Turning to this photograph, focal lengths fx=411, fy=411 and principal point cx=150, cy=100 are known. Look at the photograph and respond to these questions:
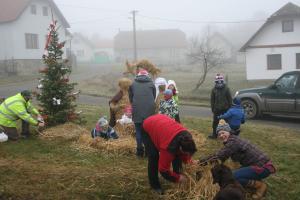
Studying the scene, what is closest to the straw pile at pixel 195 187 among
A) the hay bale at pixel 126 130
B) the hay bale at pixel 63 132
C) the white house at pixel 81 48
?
the hay bale at pixel 126 130

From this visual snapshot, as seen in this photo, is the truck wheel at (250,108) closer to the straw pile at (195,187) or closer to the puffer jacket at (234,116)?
the puffer jacket at (234,116)

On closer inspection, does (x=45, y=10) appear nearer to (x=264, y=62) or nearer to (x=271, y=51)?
(x=264, y=62)

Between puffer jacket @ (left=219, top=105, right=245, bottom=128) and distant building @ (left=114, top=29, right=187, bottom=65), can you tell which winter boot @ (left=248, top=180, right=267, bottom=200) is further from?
distant building @ (left=114, top=29, right=187, bottom=65)

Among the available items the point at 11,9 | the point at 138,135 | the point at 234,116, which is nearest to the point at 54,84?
the point at 138,135

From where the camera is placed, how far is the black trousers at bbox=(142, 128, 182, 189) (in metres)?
6.01

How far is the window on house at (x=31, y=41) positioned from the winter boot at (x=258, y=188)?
35469mm

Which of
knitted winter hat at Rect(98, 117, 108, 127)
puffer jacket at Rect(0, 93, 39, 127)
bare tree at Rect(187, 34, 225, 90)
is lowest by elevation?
knitted winter hat at Rect(98, 117, 108, 127)

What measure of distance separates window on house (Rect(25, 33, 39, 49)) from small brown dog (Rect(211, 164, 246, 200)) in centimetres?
3595

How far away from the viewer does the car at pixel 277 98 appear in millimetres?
14148

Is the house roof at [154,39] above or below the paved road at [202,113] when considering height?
above

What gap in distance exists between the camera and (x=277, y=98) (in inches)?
569

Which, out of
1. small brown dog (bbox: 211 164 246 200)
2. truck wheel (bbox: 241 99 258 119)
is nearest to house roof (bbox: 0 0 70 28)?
truck wheel (bbox: 241 99 258 119)

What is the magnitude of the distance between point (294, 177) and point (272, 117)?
870cm

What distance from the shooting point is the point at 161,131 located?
5.64 m
